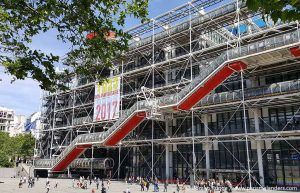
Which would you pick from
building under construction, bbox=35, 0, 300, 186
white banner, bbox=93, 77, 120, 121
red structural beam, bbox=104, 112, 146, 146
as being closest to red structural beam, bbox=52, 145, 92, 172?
building under construction, bbox=35, 0, 300, 186

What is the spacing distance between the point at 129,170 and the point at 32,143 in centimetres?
3054

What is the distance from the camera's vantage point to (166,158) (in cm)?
3108

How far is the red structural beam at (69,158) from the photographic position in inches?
1400

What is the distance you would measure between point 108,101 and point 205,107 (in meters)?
12.6

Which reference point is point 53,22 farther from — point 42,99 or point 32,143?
point 32,143

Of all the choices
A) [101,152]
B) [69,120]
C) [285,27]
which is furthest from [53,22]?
[69,120]

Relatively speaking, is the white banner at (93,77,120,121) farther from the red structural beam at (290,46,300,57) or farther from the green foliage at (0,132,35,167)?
the green foliage at (0,132,35,167)

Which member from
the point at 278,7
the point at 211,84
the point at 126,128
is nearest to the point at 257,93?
the point at 211,84

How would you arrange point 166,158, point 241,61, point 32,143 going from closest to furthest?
1. point 241,61
2. point 166,158
3. point 32,143

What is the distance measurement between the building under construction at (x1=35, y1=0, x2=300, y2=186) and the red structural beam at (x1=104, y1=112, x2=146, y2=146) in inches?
3.9

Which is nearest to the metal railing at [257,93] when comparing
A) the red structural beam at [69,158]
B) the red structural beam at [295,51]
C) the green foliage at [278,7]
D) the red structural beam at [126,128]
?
the red structural beam at [295,51]

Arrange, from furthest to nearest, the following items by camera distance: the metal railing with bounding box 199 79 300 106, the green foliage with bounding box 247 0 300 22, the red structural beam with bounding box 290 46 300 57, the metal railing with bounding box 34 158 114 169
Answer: the metal railing with bounding box 34 158 114 169 < the metal railing with bounding box 199 79 300 106 < the red structural beam with bounding box 290 46 300 57 < the green foliage with bounding box 247 0 300 22

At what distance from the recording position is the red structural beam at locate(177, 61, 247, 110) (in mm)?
24047

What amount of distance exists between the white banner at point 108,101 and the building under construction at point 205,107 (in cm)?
13
